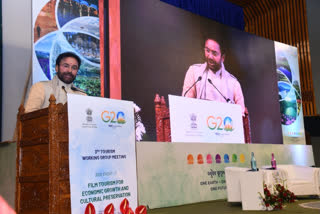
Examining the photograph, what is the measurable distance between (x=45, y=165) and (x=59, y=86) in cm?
182

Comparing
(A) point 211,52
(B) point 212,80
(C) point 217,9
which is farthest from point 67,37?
(C) point 217,9

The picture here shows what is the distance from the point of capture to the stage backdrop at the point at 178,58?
618 cm

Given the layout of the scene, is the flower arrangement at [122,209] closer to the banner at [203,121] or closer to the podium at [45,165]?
the podium at [45,165]

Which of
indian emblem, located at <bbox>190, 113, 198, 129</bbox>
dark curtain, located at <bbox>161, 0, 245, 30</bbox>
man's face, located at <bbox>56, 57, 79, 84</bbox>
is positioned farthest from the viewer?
dark curtain, located at <bbox>161, 0, 245, 30</bbox>

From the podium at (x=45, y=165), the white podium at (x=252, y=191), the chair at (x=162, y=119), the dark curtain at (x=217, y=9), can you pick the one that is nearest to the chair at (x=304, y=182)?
the white podium at (x=252, y=191)

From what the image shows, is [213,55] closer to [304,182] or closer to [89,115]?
[304,182]

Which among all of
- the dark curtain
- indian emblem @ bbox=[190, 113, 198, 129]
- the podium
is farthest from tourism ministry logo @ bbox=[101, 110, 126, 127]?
the dark curtain

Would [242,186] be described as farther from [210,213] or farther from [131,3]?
[131,3]

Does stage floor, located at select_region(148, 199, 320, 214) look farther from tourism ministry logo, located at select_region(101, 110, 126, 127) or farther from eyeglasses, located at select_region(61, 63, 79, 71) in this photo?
eyeglasses, located at select_region(61, 63, 79, 71)

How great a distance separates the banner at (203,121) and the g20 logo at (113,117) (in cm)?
252

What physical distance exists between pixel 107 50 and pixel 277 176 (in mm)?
3030

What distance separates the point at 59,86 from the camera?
4.67 metres

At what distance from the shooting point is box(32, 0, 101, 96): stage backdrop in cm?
489

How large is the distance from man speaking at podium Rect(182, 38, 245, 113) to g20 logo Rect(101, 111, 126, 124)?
365cm
